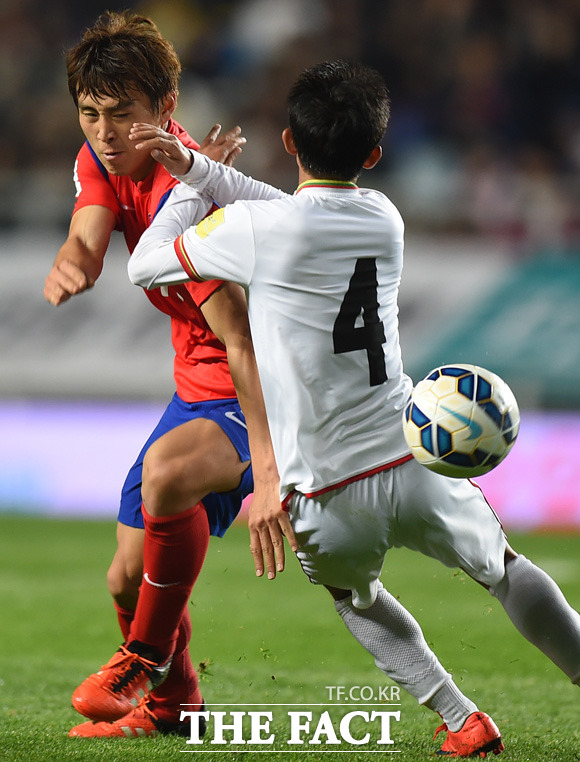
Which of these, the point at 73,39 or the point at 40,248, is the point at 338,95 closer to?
the point at 40,248

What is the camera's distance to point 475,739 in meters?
3.29

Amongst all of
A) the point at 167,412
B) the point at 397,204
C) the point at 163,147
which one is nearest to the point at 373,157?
the point at 163,147

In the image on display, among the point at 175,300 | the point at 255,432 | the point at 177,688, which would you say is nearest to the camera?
the point at 255,432

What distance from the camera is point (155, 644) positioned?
3527mm

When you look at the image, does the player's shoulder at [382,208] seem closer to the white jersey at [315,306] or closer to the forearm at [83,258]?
the white jersey at [315,306]

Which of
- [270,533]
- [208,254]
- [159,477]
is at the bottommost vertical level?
[270,533]

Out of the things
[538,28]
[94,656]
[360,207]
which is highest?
[538,28]

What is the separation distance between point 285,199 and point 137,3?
10247 mm

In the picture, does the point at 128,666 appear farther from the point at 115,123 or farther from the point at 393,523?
the point at 115,123

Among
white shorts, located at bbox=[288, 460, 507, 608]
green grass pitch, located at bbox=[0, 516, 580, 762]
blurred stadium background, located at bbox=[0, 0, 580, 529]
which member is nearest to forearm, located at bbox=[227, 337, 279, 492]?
white shorts, located at bbox=[288, 460, 507, 608]

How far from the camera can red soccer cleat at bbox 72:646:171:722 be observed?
3316 millimetres

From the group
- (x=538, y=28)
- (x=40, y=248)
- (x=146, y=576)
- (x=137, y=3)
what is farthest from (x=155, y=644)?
(x=137, y=3)

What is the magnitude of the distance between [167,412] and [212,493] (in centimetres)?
34

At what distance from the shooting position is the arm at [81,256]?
3246mm
